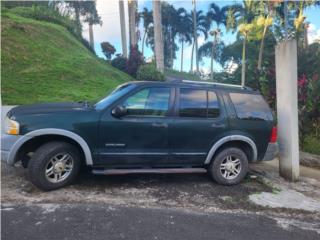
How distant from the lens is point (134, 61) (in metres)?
23.5

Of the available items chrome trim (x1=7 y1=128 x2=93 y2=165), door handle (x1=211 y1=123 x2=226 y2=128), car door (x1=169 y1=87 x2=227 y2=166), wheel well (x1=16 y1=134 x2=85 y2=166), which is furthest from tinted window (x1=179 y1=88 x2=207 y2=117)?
wheel well (x1=16 y1=134 x2=85 y2=166)

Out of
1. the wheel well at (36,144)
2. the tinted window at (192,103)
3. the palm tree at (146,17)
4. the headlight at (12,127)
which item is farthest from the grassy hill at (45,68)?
the palm tree at (146,17)

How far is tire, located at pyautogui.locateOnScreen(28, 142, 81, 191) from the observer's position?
4878mm

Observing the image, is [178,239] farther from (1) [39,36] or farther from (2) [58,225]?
(1) [39,36]

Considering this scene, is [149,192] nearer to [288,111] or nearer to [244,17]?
[288,111]

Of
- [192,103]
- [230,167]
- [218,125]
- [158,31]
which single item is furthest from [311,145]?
[158,31]

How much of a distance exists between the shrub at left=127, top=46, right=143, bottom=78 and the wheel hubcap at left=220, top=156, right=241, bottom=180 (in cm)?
1768

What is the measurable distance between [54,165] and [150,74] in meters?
15.3

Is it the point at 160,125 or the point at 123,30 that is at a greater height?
the point at 123,30

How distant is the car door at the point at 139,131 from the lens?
527cm

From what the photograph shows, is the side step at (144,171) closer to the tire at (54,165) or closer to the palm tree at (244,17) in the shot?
the tire at (54,165)

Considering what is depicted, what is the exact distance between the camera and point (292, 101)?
668 centimetres

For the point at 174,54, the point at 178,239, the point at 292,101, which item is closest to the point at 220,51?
the point at 174,54

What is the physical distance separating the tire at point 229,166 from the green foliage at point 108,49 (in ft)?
85.8
